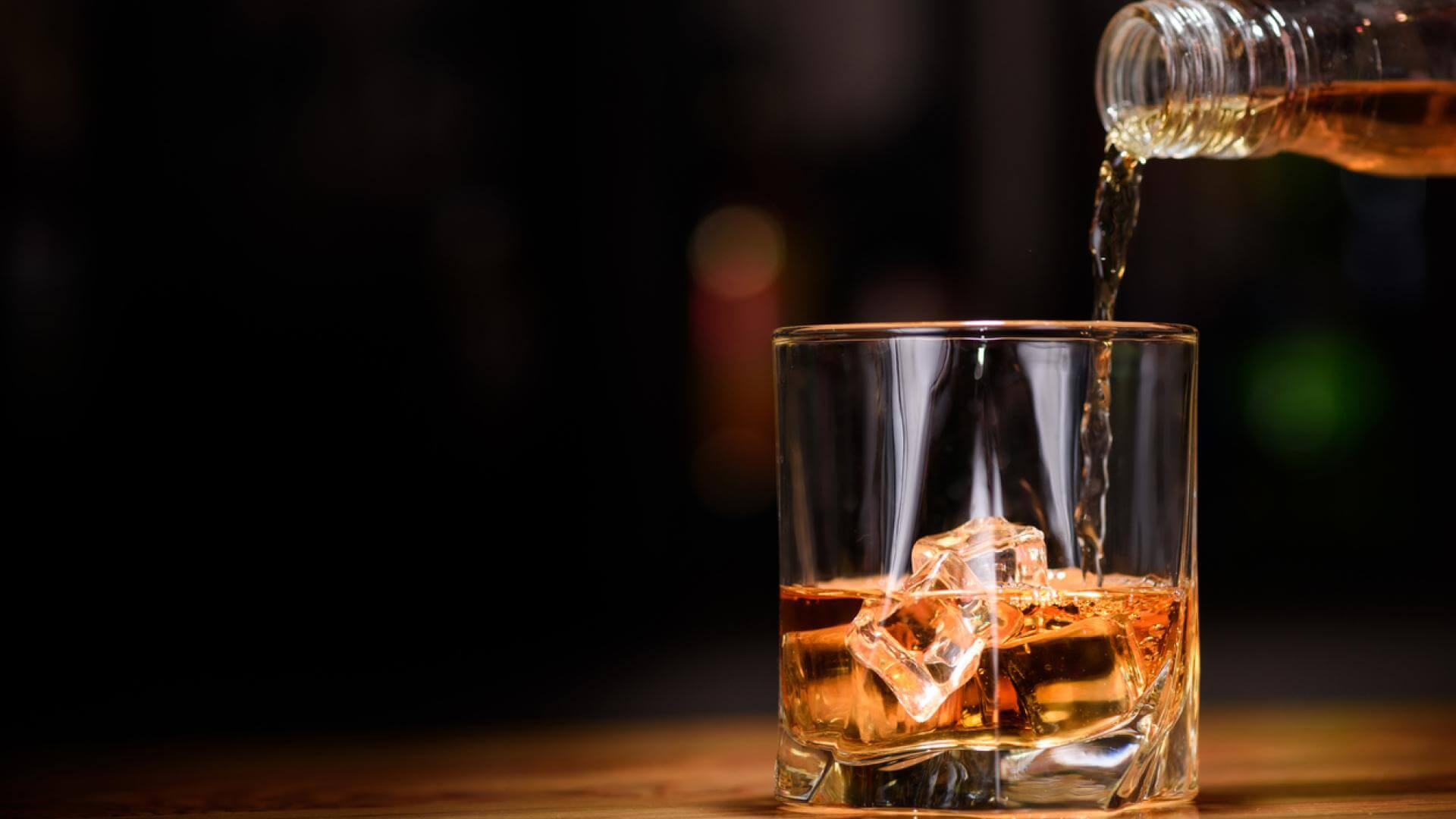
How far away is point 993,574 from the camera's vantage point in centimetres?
76

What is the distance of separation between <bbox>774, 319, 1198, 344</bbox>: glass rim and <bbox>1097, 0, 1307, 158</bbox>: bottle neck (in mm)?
248

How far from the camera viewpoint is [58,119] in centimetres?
299

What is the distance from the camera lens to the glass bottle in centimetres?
99

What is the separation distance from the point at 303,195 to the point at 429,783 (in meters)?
2.35

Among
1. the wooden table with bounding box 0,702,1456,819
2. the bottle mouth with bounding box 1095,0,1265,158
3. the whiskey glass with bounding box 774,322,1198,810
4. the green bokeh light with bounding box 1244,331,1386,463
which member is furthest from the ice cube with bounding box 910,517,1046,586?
the green bokeh light with bounding box 1244,331,1386,463

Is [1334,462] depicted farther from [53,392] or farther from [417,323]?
[53,392]

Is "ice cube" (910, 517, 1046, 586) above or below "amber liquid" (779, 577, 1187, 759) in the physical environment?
above

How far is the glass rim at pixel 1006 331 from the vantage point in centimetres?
77

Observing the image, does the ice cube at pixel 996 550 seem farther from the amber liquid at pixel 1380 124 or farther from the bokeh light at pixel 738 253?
the bokeh light at pixel 738 253

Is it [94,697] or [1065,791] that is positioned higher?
[1065,791]

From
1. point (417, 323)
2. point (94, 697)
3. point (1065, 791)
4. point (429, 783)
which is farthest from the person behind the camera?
point (417, 323)

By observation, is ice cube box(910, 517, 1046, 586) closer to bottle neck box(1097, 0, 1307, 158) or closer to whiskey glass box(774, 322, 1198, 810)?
whiskey glass box(774, 322, 1198, 810)

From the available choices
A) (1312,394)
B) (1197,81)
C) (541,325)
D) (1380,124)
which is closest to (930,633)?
(1197,81)

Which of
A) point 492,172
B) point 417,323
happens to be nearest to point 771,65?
point 492,172
